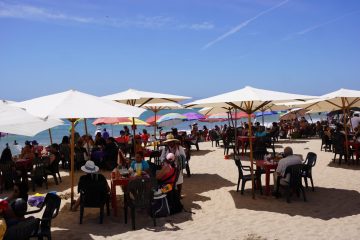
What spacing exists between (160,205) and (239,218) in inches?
58.9

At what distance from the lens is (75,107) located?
22.7ft

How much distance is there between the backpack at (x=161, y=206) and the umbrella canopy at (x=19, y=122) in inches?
94.5

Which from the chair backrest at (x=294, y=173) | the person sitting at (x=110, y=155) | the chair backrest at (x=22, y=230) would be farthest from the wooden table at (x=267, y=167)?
the person sitting at (x=110, y=155)

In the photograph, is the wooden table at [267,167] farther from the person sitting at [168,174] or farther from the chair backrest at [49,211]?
the chair backrest at [49,211]

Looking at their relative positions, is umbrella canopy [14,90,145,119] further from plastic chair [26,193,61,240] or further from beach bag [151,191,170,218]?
beach bag [151,191,170,218]

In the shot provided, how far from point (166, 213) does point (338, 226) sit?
304 cm

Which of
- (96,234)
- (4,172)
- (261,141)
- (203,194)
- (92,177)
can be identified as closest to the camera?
(96,234)

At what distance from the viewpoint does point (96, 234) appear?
6094mm

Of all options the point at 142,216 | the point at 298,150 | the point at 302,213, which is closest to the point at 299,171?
the point at 302,213

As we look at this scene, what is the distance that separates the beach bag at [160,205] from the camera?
270 inches

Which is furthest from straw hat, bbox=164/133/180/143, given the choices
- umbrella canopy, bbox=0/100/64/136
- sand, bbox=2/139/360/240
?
umbrella canopy, bbox=0/100/64/136

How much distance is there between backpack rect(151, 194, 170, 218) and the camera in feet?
22.5

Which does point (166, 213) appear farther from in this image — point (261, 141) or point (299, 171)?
point (261, 141)

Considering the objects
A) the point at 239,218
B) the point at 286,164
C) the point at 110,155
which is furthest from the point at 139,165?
the point at 110,155
